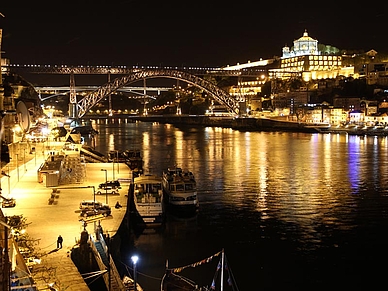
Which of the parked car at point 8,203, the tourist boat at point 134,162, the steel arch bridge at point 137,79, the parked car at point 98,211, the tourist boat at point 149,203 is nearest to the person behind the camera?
the parked car at point 98,211

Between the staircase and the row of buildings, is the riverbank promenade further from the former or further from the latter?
the row of buildings

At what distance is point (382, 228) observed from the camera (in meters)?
9.01

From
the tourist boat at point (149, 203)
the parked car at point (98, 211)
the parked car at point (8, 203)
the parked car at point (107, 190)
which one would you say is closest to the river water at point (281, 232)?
the tourist boat at point (149, 203)

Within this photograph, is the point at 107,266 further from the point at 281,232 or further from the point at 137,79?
the point at 137,79

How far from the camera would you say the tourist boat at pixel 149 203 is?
8602mm

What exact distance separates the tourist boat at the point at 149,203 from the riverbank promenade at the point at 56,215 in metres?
0.27

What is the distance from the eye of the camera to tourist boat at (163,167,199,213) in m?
9.59

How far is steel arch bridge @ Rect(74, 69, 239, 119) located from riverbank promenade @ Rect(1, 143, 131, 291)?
2764 cm

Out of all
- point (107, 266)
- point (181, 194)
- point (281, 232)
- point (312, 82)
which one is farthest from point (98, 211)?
point (312, 82)

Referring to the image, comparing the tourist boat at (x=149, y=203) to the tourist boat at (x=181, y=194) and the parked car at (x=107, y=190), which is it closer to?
the parked car at (x=107, y=190)

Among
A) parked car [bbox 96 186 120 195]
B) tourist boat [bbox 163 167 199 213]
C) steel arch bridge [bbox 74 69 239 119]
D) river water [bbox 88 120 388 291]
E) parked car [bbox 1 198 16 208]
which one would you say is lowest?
river water [bbox 88 120 388 291]

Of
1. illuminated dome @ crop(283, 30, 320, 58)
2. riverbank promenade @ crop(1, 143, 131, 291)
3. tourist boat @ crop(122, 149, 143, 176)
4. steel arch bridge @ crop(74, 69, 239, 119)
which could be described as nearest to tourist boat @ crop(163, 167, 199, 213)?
riverbank promenade @ crop(1, 143, 131, 291)

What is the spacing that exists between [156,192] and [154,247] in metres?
1.67

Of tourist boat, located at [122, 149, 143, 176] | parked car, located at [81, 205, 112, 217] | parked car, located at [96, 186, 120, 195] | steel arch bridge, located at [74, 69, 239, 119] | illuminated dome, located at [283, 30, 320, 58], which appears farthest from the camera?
illuminated dome, located at [283, 30, 320, 58]
